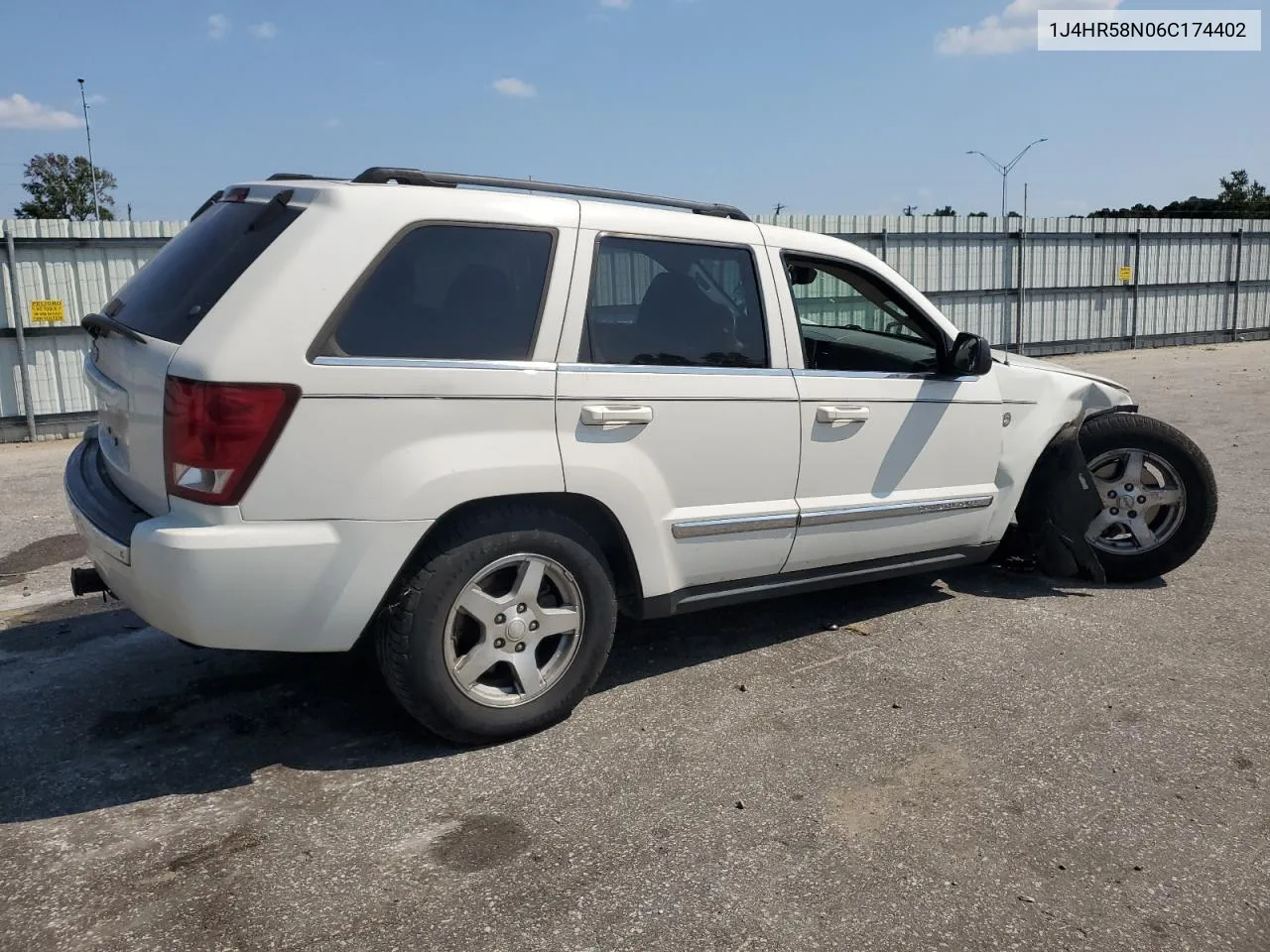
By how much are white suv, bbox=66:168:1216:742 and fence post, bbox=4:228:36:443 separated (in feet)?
29.4

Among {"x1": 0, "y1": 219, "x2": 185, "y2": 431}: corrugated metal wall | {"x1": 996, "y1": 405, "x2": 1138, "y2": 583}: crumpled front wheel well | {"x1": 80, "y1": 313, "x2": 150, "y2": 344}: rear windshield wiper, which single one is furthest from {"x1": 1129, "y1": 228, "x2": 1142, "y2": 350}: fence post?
{"x1": 80, "y1": 313, "x2": 150, "y2": 344}: rear windshield wiper

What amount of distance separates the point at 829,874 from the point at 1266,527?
5.13 metres

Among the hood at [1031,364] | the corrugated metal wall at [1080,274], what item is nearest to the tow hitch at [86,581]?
the hood at [1031,364]

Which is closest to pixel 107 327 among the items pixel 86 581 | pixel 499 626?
pixel 86 581

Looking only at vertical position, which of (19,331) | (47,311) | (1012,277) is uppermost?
(1012,277)

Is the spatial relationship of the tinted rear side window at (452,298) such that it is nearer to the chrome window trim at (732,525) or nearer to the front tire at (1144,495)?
the chrome window trim at (732,525)

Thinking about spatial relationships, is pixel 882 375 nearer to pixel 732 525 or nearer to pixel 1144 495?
pixel 732 525

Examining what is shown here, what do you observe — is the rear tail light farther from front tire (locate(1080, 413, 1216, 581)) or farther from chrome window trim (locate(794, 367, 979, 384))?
front tire (locate(1080, 413, 1216, 581))

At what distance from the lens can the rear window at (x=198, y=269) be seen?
128 inches

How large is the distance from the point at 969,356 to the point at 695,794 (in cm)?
242

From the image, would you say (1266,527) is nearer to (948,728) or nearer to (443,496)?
(948,728)

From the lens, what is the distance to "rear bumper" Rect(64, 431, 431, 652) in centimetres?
301

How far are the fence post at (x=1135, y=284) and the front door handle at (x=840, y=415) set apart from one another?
1870 cm

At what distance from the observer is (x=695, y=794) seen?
127 inches
